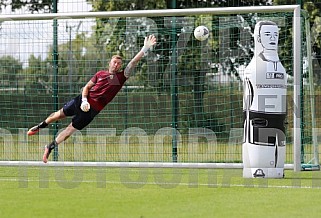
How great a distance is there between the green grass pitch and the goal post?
130 inches

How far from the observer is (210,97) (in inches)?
748

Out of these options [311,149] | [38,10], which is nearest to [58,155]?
[311,149]

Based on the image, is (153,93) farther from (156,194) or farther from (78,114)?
(156,194)

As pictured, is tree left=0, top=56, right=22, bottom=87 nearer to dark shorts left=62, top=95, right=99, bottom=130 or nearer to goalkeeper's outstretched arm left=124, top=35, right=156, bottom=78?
dark shorts left=62, top=95, right=99, bottom=130

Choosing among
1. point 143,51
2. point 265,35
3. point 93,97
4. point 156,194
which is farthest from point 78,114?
point 156,194

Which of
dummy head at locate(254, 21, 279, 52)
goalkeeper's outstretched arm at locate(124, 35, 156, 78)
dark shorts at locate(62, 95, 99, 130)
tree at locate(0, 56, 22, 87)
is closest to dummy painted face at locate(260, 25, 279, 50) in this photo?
dummy head at locate(254, 21, 279, 52)

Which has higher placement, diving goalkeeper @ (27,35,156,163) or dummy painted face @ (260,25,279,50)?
dummy painted face @ (260,25,279,50)

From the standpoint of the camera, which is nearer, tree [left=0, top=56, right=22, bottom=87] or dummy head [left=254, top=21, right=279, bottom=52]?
dummy head [left=254, top=21, right=279, bottom=52]

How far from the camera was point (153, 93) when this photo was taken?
20828 millimetres

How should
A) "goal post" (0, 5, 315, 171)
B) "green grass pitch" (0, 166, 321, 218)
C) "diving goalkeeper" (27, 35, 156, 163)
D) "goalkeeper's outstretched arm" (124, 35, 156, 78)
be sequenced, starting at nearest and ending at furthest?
"green grass pitch" (0, 166, 321, 218) → "goalkeeper's outstretched arm" (124, 35, 156, 78) → "diving goalkeeper" (27, 35, 156, 163) → "goal post" (0, 5, 315, 171)

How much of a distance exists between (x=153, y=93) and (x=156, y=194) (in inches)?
391

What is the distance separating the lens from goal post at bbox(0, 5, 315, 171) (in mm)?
18406

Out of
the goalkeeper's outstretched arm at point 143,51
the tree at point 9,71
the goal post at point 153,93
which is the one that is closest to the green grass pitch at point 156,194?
the goalkeeper's outstretched arm at point 143,51

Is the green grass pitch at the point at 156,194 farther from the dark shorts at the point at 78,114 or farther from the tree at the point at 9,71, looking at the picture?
the tree at the point at 9,71
